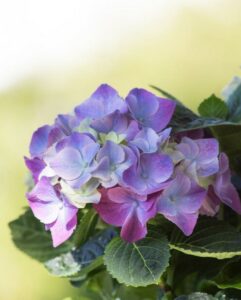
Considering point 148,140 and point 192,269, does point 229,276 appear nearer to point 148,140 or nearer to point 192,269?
point 192,269

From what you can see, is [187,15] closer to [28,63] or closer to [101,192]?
[28,63]

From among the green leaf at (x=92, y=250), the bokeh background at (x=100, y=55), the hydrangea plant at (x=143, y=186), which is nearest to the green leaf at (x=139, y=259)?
the hydrangea plant at (x=143, y=186)

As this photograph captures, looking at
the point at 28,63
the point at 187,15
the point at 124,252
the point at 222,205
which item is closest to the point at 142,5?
the point at 187,15

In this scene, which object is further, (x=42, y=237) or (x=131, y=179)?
(x=42, y=237)

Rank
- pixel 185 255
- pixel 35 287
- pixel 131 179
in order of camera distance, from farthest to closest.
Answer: pixel 35 287 → pixel 185 255 → pixel 131 179

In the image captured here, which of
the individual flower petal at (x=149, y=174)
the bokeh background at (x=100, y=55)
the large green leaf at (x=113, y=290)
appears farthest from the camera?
the bokeh background at (x=100, y=55)

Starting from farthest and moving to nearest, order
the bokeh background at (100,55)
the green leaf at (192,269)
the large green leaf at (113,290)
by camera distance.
A: the bokeh background at (100,55) → the large green leaf at (113,290) → the green leaf at (192,269)

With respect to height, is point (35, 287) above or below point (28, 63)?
below

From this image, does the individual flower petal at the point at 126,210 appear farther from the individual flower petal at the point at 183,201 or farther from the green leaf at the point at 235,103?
the green leaf at the point at 235,103
